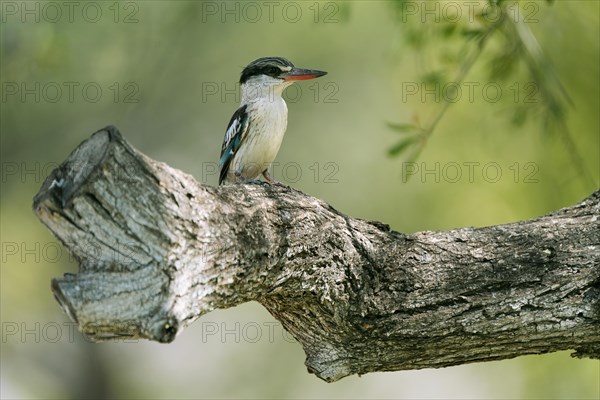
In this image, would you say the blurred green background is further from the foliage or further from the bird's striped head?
the foliage

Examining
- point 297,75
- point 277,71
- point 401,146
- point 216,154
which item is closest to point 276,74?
point 277,71

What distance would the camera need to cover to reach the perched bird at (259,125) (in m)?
5.14

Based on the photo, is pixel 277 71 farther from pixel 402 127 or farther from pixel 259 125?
pixel 402 127

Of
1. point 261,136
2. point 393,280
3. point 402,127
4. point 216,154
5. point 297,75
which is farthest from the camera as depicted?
point 216,154

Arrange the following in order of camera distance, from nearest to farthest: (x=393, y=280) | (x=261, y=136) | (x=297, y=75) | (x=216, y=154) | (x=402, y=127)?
(x=393, y=280) < (x=402, y=127) < (x=261, y=136) < (x=297, y=75) < (x=216, y=154)

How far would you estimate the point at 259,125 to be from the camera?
514 cm

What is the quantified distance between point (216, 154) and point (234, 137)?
170 inches

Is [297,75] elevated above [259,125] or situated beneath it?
elevated above

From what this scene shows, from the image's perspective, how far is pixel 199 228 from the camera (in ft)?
8.33

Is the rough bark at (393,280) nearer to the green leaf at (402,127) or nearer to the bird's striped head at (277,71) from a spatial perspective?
the green leaf at (402,127)

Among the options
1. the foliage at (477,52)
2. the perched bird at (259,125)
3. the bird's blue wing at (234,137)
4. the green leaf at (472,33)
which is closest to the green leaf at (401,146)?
the foliage at (477,52)

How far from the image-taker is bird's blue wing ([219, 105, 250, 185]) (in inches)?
204

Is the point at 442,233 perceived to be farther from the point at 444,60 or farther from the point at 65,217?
the point at 65,217

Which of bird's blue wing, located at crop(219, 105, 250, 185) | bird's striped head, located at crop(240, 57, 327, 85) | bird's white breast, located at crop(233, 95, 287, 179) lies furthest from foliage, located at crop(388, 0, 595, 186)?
bird's blue wing, located at crop(219, 105, 250, 185)
